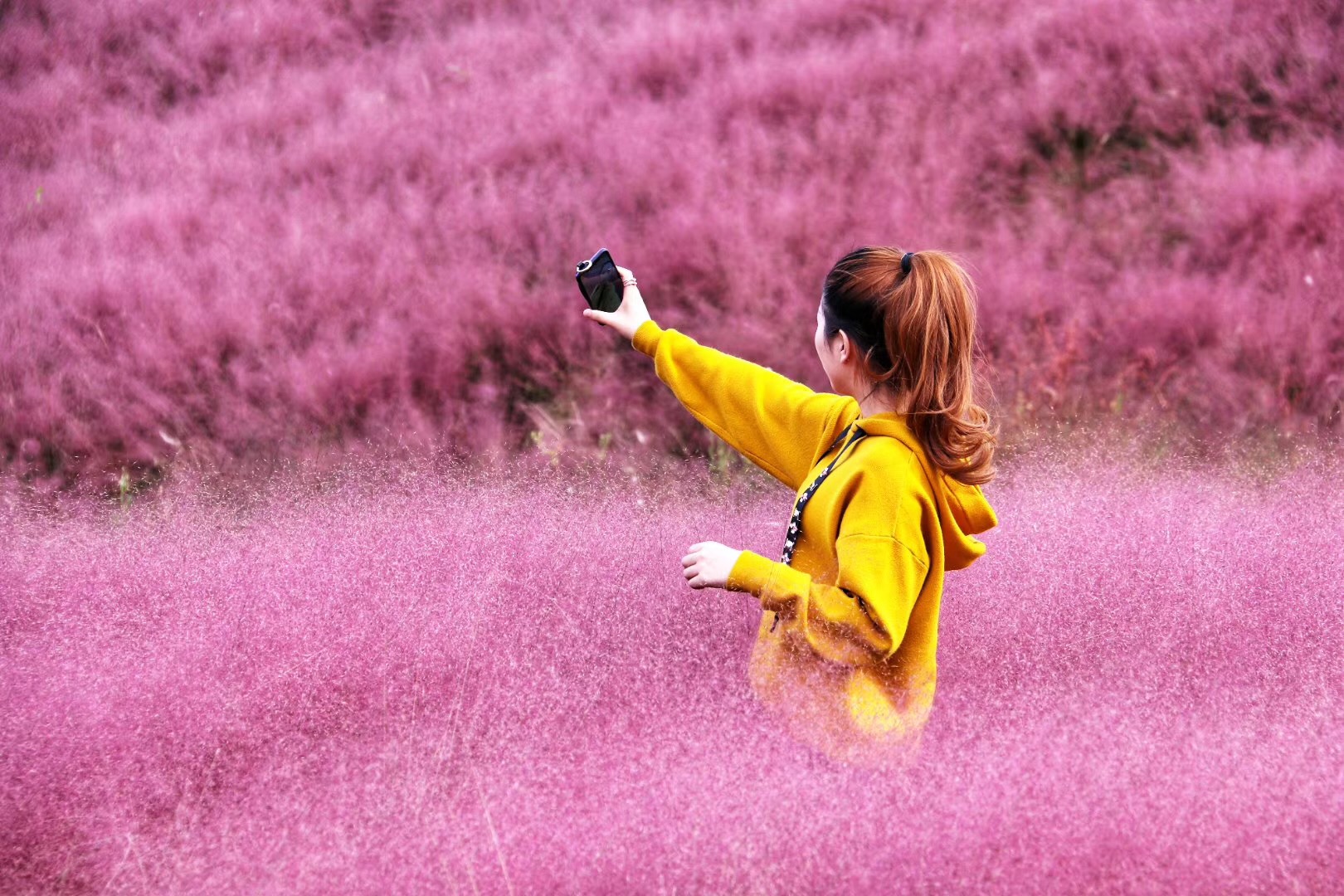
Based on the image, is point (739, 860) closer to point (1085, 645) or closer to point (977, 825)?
point (977, 825)

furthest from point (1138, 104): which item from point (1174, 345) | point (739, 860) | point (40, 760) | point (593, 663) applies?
point (40, 760)

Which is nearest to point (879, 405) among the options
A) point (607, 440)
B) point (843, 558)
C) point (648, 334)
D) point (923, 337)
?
point (923, 337)

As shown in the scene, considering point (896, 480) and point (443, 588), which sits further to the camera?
point (443, 588)

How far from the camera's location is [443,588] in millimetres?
2389

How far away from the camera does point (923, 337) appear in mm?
1632

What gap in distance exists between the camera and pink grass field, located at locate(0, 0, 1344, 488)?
3.25 meters

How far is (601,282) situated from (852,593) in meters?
0.77

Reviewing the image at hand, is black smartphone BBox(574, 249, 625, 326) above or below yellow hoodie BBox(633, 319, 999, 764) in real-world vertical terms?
above

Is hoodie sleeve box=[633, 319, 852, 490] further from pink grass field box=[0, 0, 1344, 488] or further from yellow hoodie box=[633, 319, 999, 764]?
pink grass field box=[0, 0, 1344, 488]

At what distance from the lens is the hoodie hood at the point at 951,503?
1.68m

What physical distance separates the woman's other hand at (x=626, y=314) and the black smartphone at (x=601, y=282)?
0.01 meters

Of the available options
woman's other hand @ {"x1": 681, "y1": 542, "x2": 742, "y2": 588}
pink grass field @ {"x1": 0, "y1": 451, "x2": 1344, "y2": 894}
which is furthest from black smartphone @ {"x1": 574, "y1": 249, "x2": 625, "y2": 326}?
pink grass field @ {"x1": 0, "y1": 451, "x2": 1344, "y2": 894}

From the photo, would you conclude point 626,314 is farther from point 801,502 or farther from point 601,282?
point 801,502

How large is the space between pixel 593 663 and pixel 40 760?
1.03 m
